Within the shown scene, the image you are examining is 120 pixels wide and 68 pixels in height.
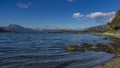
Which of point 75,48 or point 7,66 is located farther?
point 75,48

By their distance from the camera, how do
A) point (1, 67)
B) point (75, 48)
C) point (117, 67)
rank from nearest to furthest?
point (117, 67) → point (1, 67) → point (75, 48)

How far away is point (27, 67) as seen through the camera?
25.4 meters

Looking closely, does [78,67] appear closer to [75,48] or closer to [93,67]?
[93,67]

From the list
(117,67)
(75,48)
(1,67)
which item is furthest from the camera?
(75,48)

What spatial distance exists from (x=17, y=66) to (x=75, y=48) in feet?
77.1

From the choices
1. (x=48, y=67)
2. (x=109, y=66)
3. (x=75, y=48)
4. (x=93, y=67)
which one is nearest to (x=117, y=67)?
(x=109, y=66)

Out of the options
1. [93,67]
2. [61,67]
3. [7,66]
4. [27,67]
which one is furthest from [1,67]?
[93,67]

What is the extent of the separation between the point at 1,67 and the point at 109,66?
11627 millimetres

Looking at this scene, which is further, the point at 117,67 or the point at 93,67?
the point at 93,67

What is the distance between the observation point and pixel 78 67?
25.3 m

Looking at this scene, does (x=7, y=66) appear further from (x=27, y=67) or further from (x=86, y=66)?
(x=86, y=66)

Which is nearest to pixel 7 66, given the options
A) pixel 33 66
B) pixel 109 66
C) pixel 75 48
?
pixel 33 66

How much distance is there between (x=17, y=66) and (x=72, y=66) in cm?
629

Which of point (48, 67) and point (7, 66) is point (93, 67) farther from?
point (7, 66)
